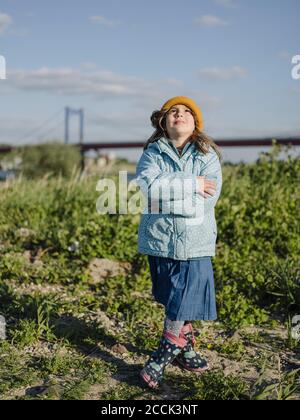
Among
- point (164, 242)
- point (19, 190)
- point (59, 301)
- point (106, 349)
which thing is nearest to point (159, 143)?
point (164, 242)

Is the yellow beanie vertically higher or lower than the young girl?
higher

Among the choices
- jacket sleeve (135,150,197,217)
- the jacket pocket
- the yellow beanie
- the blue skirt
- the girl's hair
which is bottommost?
the blue skirt

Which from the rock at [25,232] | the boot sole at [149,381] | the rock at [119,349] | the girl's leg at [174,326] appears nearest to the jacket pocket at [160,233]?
the girl's leg at [174,326]

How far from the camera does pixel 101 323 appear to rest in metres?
4.12

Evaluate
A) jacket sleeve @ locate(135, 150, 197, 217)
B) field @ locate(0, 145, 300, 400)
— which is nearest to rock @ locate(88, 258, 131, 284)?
field @ locate(0, 145, 300, 400)

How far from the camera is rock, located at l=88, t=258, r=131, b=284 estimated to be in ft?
17.2

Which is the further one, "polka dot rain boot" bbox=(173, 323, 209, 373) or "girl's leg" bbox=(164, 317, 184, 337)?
"polka dot rain boot" bbox=(173, 323, 209, 373)

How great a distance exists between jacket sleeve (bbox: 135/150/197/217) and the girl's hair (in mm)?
203

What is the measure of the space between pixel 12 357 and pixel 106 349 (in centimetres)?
58

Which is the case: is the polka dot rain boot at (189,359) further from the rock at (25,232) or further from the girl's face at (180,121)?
the rock at (25,232)

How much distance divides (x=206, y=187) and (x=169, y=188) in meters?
A: 0.21

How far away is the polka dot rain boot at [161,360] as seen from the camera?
3.20m

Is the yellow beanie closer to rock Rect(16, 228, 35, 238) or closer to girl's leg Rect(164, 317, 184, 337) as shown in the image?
girl's leg Rect(164, 317, 184, 337)
